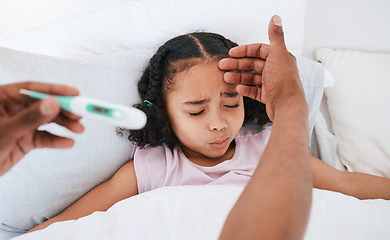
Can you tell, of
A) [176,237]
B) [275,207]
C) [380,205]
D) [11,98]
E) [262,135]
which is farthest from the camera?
[262,135]

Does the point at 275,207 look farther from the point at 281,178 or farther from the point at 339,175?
the point at 339,175

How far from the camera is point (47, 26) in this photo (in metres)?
1.24

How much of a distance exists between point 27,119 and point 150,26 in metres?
0.80

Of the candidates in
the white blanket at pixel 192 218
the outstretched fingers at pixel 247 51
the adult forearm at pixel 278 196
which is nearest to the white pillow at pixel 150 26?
the outstretched fingers at pixel 247 51

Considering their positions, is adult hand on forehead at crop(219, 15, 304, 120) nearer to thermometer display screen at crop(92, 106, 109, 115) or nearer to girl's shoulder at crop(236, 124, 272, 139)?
girl's shoulder at crop(236, 124, 272, 139)

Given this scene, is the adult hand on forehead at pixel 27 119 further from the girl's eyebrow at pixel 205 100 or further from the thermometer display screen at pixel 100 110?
the girl's eyebrow at pixel 205 100

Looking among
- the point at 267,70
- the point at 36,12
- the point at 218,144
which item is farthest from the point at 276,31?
the point at 36,12

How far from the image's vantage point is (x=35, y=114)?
0.42 m

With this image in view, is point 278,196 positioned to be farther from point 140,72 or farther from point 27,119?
point 140,72

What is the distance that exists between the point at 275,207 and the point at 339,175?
2.45ft

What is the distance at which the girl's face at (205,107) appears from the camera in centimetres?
91

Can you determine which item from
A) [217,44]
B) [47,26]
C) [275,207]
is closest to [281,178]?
[275,207]

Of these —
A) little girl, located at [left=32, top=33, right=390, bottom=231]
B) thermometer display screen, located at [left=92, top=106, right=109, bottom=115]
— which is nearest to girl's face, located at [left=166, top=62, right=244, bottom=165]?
little girl, located at [left=32, top=33, right=390, bottom=231]

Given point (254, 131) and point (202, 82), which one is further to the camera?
point (254, 131)
